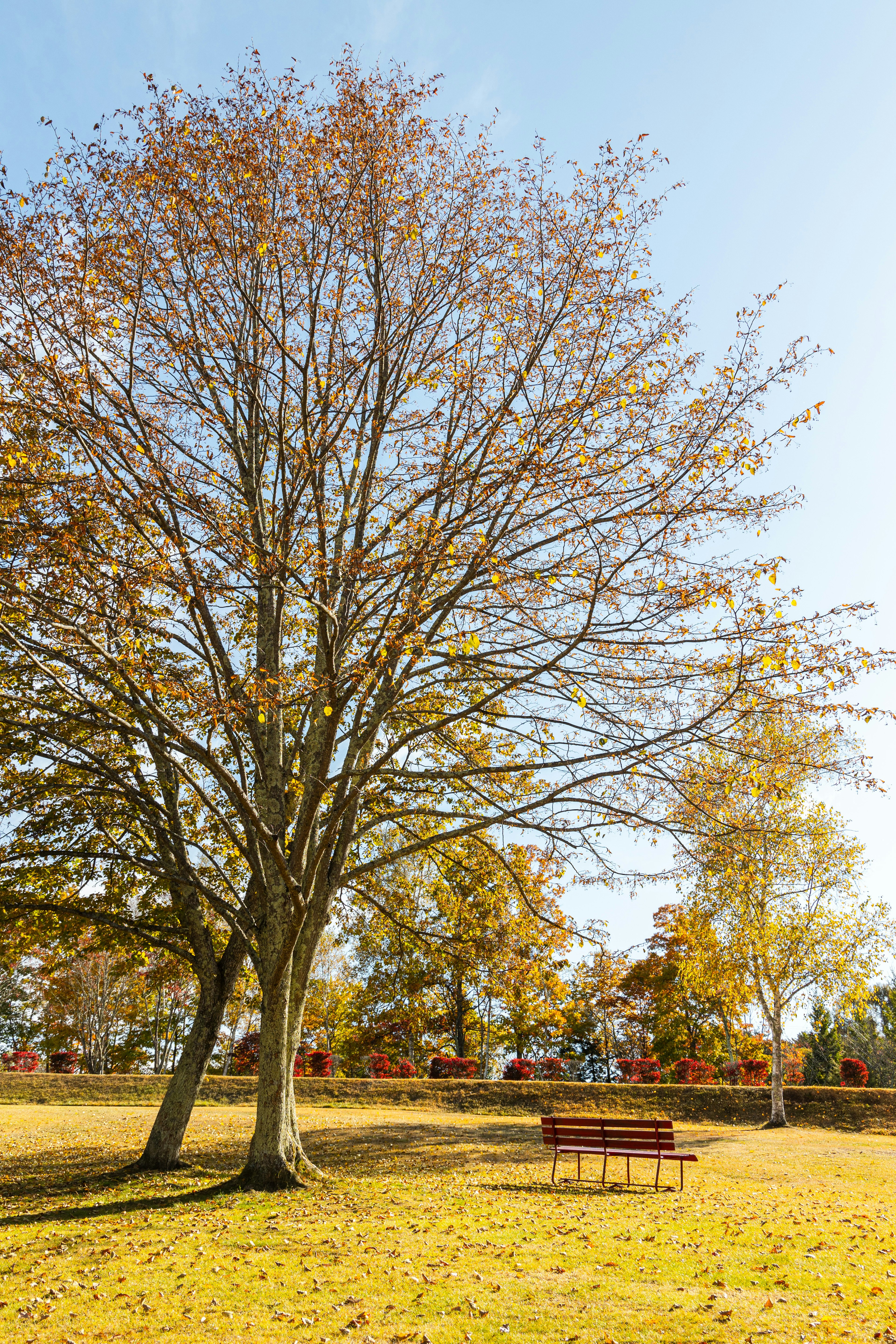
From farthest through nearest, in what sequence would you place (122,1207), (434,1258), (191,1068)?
(191,1068) → (122,1207) → (434,1258)

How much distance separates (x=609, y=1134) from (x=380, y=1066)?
63.6ft

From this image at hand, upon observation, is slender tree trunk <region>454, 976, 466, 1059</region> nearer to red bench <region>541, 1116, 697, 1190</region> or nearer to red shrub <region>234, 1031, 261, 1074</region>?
red shrub <region>234, 1031, 261, 1074</region>

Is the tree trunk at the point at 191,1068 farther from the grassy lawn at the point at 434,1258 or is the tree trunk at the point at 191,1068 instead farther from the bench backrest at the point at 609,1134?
the bench backrest at the point at 609,1134

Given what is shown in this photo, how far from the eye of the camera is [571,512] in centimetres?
998

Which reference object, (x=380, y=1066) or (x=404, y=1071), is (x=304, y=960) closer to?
(x=380, y=1066)

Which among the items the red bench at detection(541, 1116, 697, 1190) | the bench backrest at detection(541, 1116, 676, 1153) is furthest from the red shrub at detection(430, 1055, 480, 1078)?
the bench backrest at detection(541, 1116, 676, 1153)

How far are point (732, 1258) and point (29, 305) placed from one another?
11.9 metres

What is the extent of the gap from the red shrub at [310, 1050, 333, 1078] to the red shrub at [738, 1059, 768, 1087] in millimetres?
14932

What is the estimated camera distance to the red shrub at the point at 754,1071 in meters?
29.2

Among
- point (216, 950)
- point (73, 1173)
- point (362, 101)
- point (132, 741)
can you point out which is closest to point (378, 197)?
point (362, 101)

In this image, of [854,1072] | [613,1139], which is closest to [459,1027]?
[854,1072]

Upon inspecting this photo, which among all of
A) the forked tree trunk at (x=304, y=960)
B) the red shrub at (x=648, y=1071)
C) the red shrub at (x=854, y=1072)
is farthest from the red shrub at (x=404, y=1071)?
the forked tree trunk at (x=304, y=960)

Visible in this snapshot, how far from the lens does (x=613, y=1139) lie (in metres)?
11.8

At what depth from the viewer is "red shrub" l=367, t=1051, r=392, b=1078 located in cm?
2898
